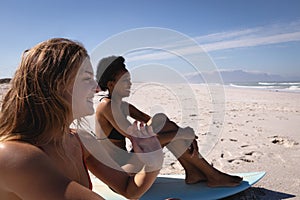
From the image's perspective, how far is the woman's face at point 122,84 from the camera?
2629 millimetres

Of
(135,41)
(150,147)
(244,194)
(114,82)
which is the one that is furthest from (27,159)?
(244,194)

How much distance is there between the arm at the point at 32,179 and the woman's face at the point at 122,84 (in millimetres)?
1852

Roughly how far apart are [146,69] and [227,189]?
1447mm

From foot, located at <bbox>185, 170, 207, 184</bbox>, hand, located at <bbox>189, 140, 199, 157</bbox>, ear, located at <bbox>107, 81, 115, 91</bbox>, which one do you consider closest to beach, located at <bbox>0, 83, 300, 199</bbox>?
ear, located at <bbox>107, 81, 115, 91</bbox>

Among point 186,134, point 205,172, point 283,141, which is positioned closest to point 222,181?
point 205,172

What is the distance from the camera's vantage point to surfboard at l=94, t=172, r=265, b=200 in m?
2.60

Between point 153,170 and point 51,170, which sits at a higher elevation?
point 51,170

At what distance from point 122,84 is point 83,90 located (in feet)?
5.53

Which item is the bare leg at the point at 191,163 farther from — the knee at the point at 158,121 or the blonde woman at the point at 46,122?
the blonde woman at the point at 46,122

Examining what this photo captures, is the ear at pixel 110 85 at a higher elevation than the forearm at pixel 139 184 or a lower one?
higher

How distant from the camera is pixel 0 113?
980mm

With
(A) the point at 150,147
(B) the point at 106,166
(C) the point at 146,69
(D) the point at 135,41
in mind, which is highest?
(D) the point at 135,41

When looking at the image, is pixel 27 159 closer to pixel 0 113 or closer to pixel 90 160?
pixel 0 113

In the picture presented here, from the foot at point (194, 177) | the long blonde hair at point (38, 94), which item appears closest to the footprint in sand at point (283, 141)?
the foot at point (194, 177)
